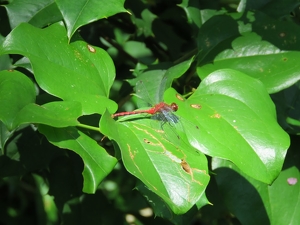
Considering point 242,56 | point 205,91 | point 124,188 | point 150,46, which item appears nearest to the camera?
point 205,91

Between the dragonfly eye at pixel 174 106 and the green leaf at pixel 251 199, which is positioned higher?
the dragonfly eye at pixel 174 106

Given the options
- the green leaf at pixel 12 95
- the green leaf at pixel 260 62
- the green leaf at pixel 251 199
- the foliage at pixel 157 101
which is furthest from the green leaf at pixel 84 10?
the green leaf at pixel 251 199

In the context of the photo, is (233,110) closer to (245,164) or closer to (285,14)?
(245,164)

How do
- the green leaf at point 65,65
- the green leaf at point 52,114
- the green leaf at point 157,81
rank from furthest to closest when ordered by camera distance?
the green leaf at point 157,81, the green leaf at point 65,65, the green leaf at point 52,114

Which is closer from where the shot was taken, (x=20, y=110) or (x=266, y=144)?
(x=20, y=110)

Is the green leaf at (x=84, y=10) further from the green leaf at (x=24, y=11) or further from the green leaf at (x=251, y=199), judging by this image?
the green leaf at (x=251, y=199)

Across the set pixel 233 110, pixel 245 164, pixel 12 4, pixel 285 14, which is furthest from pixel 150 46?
pixel 245 164

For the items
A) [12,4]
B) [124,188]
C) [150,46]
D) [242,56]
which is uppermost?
[12,4]
